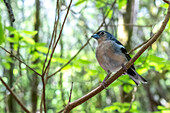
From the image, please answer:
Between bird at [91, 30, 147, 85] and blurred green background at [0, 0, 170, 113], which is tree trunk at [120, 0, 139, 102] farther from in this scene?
bird at [91, 30, 147, 85]

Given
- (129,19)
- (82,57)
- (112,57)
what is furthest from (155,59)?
(82,57)

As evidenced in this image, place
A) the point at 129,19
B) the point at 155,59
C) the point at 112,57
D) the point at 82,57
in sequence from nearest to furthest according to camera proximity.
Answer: the point at 155,59, the point at 112,57, the point at 129,19, the point at 82,57

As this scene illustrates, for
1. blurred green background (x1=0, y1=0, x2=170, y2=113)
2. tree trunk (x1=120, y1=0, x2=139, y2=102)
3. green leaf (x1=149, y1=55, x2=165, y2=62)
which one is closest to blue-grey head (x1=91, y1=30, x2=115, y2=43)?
blurred green background (x1=0, y1=0, x2=170, y2=113)

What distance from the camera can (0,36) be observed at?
3.49ft

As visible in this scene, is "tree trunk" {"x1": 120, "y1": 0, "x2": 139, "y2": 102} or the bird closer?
the bird

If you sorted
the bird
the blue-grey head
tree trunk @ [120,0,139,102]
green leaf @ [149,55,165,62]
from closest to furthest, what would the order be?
green leaf @ [149,55,165,62] → the bird → the blue-grey head → tree trunk @ [120,0,139,102]

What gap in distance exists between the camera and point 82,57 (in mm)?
5441

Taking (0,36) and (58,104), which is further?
(58,104)

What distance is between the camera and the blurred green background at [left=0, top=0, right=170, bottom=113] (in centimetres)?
300

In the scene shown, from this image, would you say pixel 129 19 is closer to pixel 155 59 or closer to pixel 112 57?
pixel 112 57

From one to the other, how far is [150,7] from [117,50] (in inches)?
218

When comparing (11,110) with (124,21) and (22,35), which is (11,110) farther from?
(124,21)

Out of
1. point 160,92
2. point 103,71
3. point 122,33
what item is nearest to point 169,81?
point 160,92

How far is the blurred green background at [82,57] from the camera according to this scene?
3.00 meters
